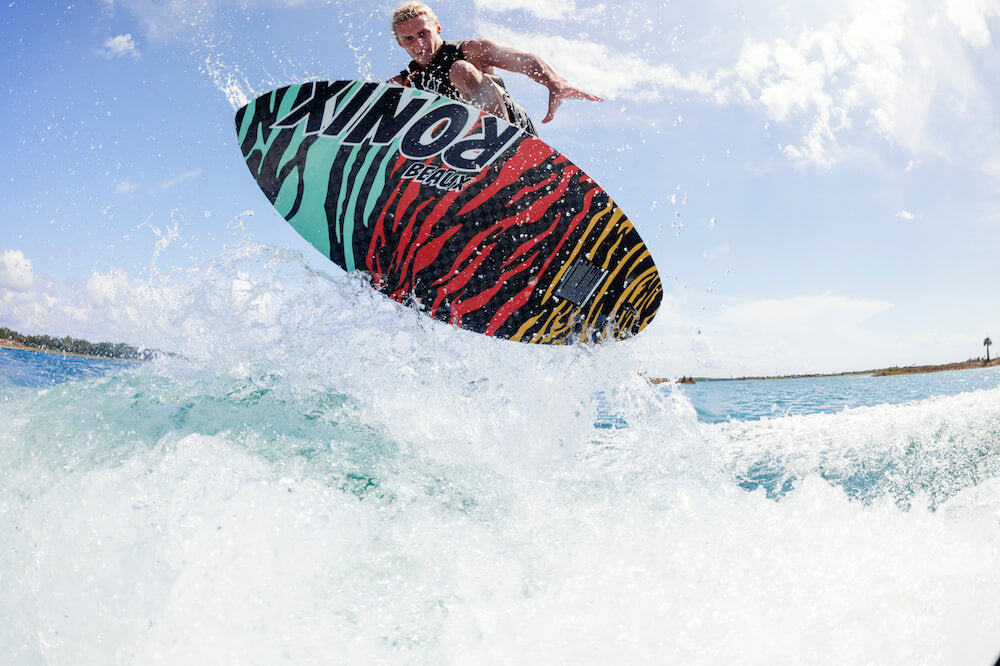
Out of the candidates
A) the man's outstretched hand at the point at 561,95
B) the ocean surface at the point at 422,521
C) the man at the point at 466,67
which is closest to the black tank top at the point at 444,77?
the man at the point at 466,67

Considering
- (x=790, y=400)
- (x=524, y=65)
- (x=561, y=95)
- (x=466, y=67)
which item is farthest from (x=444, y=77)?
(x=790, y=400)

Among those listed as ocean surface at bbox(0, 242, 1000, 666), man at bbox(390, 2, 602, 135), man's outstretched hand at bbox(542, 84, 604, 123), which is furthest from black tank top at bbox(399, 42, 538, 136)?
ocean surface at bbox(0, 242, 1000, 666)

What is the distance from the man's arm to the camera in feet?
11.8

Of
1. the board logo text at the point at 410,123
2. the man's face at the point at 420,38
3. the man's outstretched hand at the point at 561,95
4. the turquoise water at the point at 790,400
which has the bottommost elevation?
the turquoise water at the point at 790,400

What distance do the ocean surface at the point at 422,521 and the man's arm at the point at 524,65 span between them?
173 cm

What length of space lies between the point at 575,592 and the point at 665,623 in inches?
13.7

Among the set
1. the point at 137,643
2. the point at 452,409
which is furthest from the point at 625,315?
the point at 137,643

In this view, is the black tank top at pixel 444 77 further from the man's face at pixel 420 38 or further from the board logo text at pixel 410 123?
the board logo text at pixel 410 123

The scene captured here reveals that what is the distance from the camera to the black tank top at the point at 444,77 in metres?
3.79

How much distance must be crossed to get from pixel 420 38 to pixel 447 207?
131 centimetres

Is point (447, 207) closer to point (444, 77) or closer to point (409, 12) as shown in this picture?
point (444, 77)

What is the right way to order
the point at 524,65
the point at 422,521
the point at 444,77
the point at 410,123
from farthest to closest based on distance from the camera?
the point at 444,77
the point at 524,65
the point at 410,123
the point at 422,521

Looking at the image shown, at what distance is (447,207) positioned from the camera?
3.47m

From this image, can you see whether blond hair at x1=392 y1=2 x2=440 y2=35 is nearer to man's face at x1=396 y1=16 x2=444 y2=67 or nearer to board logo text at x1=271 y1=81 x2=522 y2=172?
man's face at x1=396 y1=16 x2=444 y2=67
